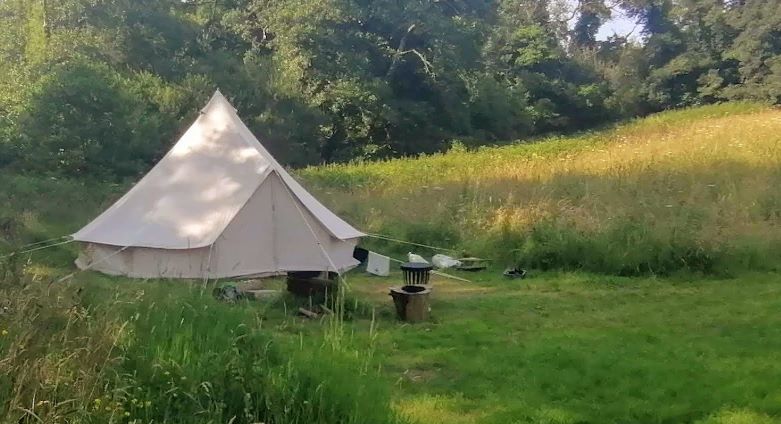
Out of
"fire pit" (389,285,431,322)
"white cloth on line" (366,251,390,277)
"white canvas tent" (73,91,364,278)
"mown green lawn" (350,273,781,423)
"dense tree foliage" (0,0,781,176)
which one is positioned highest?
"dense tree foliage" (0,0,781,176)

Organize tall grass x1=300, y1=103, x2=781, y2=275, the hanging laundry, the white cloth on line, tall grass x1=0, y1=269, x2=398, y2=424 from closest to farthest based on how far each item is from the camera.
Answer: tall grass x1=0, y1=269, x2=398, y2=424 < tall grass x1=300, y1=103, x2=781, y2=275 < the white cloth on line < the hanging laundry

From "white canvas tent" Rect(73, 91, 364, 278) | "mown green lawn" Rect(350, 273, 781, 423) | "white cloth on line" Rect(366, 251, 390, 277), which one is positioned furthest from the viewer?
"white cloth on line" Rect(366, 251, 390, 277)

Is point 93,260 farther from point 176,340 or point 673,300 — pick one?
point 673,300

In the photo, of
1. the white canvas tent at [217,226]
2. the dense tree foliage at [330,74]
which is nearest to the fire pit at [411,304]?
the white canvas tent at [217,226]

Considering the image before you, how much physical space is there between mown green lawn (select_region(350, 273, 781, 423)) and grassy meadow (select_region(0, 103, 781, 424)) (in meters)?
0.02

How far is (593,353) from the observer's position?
17.1 feet

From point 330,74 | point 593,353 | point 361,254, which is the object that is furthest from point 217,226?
point 330,74

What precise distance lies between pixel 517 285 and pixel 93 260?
460cm

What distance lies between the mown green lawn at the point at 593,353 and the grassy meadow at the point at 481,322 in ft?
0.07

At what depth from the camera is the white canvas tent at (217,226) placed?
798 cm

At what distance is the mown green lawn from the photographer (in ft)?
14.0

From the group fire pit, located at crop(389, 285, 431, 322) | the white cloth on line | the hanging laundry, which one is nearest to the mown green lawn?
fire pit, located at crop(389, 285, 431, 322)

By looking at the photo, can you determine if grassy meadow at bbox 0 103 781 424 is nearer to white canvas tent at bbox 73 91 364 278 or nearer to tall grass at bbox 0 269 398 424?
tall grass at bbox 0 269 398 424

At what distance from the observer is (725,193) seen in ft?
33.7
